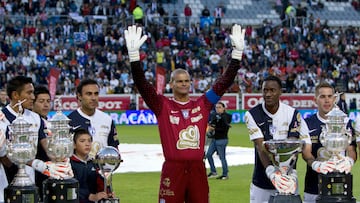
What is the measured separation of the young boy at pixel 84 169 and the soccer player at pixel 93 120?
0.30m

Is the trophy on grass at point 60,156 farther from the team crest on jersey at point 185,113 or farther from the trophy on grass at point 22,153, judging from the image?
the team crest on jersey at point 185,113

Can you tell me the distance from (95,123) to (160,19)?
38.7 m

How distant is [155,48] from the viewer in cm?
4472

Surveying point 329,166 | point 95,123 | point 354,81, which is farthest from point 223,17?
point 329,166

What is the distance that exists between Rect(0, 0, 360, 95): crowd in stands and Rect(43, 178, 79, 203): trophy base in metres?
32.4

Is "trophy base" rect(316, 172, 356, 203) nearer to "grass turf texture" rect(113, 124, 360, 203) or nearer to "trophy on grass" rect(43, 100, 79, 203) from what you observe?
"trophy on grass" rect(43, 100, 79, 203)

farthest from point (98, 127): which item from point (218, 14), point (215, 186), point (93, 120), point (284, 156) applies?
point (218, 14)

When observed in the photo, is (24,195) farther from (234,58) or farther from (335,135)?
(234,58)

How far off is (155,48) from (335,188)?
3911cm

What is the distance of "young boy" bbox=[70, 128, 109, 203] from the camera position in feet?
28.0

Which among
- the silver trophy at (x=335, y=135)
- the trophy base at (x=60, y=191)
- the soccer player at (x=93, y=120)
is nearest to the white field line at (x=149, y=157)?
the soccer player at (x=93, y=120)

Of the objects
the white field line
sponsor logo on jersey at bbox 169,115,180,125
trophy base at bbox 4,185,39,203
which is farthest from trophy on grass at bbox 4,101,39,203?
the white field line

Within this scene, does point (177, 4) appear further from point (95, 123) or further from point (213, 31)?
point (95, 123)

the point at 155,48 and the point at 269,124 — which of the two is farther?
the point at 155,48
